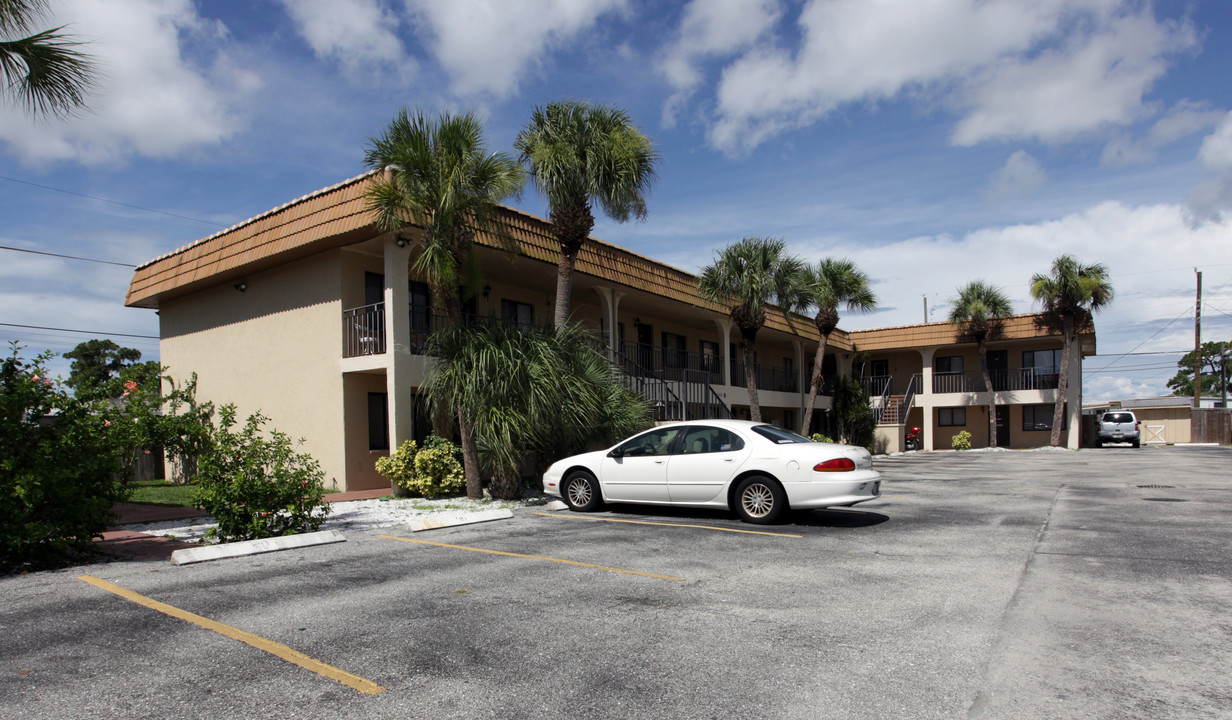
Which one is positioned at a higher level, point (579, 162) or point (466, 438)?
point (579, 162)

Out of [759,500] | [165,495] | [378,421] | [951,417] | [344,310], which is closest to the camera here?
[759,500]

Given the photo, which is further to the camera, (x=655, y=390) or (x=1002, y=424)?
(x=1002, y=424)

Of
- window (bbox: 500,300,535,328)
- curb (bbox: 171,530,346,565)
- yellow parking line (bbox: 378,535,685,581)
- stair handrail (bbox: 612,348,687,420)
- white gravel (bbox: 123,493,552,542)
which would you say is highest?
window (bbox: 500,300,535,328)

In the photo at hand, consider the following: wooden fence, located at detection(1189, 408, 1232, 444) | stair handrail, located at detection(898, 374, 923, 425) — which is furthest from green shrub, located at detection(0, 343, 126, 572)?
wooden fence, located at detection(1189, 408, 1232, 444)

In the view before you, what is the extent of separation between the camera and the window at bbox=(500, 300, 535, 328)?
18880 mm

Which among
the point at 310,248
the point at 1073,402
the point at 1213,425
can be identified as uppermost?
the point at 310,248

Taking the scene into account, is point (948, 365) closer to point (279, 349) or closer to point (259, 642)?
point (279, 349)

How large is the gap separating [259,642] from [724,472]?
635cm

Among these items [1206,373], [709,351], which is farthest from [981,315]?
[1206,373]

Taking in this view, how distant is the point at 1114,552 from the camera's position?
301 inches

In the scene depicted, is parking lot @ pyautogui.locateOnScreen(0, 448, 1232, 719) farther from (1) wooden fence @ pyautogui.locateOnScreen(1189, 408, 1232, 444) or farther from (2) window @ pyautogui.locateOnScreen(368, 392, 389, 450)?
(1) wooden fence @ pyautogui.locateOnScreen(1189, 408, 1232, 444)

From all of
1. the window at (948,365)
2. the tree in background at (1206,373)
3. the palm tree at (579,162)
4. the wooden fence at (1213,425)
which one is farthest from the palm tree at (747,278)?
the tree in background at (1206,373)

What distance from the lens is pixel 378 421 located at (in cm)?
1555

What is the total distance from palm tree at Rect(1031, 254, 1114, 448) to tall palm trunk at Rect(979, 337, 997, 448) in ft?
8.58
